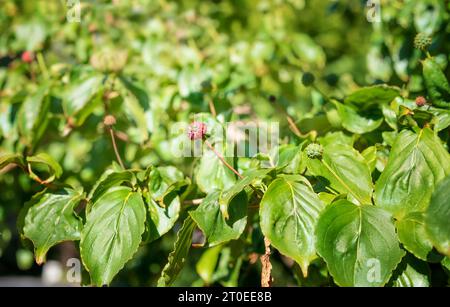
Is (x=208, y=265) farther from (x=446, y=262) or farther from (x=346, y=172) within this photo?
(x=446, y=262)

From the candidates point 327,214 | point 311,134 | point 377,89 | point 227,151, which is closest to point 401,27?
point 377,89

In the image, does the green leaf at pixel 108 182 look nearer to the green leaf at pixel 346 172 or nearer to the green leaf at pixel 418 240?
the green leaf at pixel 346 172

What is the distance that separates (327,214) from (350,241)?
7 centimetres

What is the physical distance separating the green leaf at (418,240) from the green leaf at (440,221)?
14 centimetres

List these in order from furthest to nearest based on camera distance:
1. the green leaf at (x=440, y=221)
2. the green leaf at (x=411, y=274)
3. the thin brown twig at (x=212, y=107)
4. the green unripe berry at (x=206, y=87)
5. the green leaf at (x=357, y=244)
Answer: the green unripe berry at (x=206, y=87) < the thin brown twig at (x=212, y=107) < the green leaf at (x=411, y=274) < the green leaf at (x=357, y=244) < the green leaf at (x=440, y=221)

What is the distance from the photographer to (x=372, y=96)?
1.43 metres

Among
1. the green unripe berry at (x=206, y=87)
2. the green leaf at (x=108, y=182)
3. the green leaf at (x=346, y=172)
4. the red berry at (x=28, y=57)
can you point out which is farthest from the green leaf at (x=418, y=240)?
the red berry at (x=28, y=57)

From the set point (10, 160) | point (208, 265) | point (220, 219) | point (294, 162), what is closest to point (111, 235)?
point (220, 219)

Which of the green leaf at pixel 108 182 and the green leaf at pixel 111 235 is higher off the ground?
the green leaf at pixel 108 182

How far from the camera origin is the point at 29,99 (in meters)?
1.73

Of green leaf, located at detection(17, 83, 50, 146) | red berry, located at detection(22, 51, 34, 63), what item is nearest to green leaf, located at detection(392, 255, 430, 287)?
green leaf, located at detection(17, 83, 50, 146)

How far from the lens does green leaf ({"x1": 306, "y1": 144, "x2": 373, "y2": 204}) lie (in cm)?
117

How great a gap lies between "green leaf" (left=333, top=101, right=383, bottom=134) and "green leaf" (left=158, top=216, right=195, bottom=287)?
535 mm

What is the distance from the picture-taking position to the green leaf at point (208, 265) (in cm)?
170
